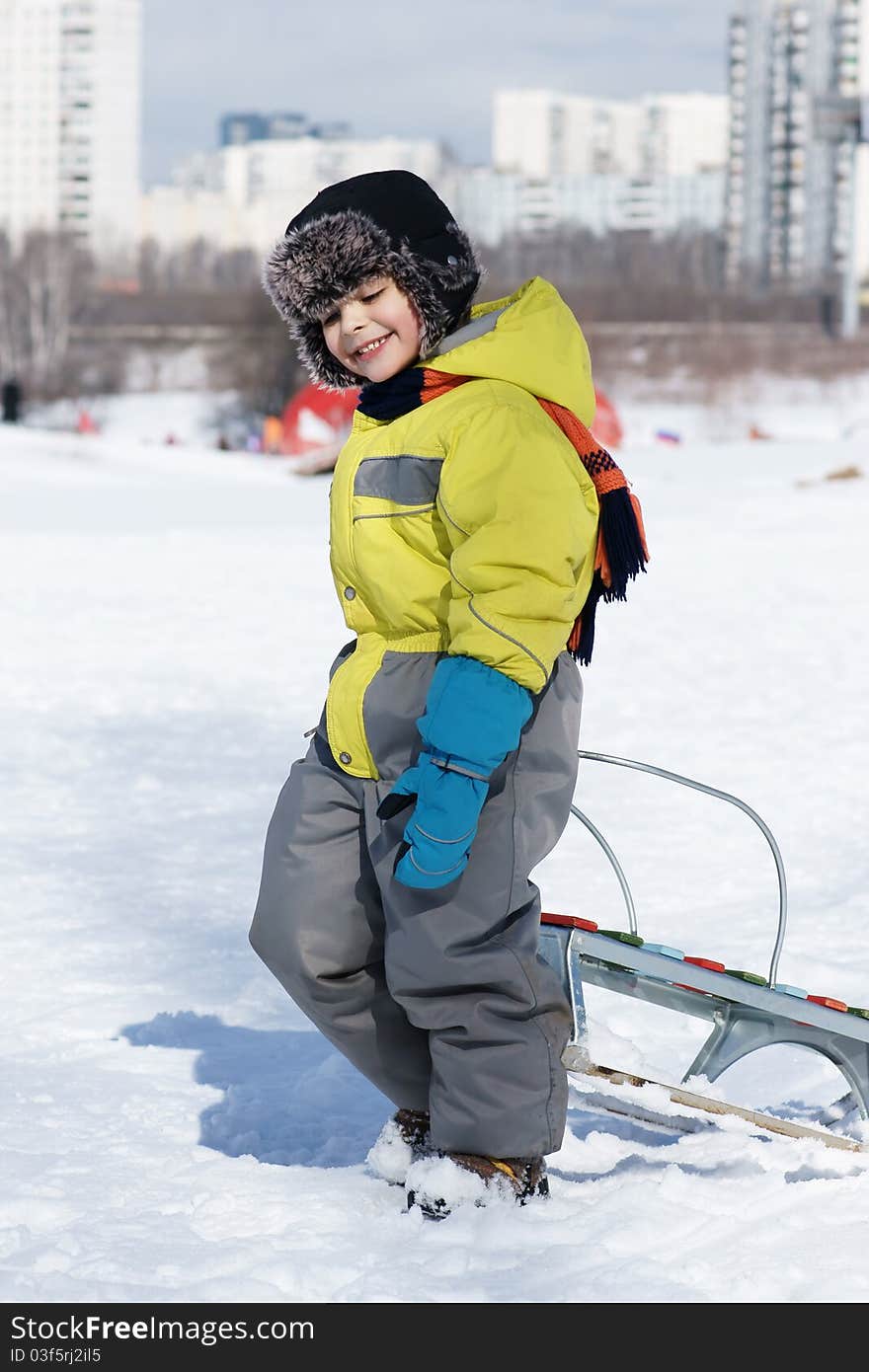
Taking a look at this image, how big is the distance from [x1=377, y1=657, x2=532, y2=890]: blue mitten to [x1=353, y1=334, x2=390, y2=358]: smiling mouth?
49 cm

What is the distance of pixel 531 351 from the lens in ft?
6.86

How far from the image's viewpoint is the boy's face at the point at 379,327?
2.19 meters

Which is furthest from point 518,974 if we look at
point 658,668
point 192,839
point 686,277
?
point 686,277

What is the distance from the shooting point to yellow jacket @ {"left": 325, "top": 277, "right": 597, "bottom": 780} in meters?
1.96

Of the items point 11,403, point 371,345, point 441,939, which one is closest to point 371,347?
point 371,345

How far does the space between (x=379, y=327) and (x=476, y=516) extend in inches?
14.6

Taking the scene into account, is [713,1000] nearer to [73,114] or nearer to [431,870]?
[431,870]

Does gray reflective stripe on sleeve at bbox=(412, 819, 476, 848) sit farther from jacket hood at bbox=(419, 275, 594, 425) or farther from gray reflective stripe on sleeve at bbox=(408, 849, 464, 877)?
jacket hood at bbox=(419, 275, 594, 425)

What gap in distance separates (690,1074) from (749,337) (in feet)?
159

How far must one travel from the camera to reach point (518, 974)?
213 centimetres

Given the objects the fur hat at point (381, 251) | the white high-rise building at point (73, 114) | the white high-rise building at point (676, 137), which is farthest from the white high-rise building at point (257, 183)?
the fur hat at point (381, 251)

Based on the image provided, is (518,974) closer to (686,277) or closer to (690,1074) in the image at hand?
(690,1074)

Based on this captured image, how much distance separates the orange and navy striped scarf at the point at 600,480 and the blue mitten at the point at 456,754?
0.26 m

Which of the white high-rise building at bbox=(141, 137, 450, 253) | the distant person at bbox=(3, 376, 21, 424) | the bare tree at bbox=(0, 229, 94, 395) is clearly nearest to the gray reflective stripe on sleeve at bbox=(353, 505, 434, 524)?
the distant person at bbox=(3, 376, 21, 424)
